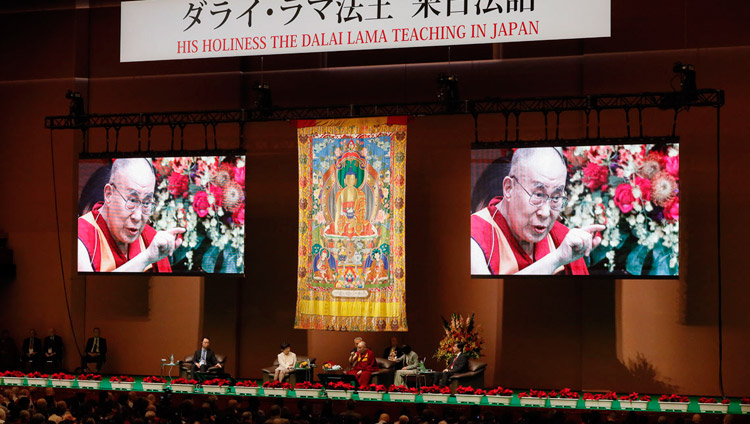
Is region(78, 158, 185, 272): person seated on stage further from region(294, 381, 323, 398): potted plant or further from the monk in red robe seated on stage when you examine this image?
the monk in red robe seated on stage

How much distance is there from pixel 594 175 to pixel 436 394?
353 centimetres

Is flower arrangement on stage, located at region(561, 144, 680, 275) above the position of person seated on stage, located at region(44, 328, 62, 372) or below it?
above

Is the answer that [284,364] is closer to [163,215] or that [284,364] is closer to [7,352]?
[163,215]

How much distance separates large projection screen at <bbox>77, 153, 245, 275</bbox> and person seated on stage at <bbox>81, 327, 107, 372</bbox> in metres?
1.56

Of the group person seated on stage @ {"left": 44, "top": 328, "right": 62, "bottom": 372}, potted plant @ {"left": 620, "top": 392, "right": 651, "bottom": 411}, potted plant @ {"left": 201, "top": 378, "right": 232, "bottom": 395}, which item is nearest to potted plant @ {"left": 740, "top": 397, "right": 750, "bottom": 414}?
potted plant @ {"left": 620, "top": 392, "right": 651, "bottom": 411}

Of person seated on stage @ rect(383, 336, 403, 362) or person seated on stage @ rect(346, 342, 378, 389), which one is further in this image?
person seated on stage @ rect(383, 336, 403, 362)

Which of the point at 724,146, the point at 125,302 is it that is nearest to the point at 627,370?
the point at 724,146

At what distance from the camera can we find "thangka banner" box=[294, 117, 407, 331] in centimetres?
1284

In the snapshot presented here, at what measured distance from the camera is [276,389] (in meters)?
11.4

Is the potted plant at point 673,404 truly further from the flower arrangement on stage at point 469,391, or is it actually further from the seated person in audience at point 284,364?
the seated person in audience at point 284,364

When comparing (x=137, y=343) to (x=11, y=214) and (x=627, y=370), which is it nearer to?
(x=11, y=214)

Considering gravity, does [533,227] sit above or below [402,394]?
above

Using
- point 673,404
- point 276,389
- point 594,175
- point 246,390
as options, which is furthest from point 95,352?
point 673,404

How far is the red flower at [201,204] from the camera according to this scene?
42.6 ft
